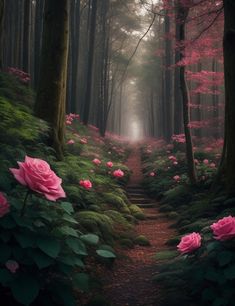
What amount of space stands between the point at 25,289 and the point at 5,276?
0.17 m

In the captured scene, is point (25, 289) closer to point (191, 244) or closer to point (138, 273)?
point (191, 244)

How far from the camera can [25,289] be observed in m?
2.52

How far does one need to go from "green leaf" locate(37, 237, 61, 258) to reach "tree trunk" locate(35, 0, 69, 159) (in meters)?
5.41

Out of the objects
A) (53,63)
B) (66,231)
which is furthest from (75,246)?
(53,63)

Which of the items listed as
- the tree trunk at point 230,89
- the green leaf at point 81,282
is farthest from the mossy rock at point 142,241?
the green leaf at point 81,282

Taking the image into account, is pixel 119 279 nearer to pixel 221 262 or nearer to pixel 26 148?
Result: pixel 221 262

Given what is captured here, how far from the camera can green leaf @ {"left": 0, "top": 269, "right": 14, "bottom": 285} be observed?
2462 millimetres

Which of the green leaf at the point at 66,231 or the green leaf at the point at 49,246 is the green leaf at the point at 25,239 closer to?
the green leaf at the point at 49,246

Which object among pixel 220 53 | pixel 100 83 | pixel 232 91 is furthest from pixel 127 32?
pixel 232 91

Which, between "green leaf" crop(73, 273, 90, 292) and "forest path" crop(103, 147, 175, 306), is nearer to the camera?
"green leaf" crop(73, 273, 90, 292)

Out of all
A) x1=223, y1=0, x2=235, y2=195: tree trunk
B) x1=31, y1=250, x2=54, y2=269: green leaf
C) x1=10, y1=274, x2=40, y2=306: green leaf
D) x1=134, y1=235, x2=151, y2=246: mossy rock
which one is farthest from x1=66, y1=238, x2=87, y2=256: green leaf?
x1=223, y1=0, x2=235, y2=195: tree trunk

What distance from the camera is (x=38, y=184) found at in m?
2.66

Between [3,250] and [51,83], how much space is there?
6.09m

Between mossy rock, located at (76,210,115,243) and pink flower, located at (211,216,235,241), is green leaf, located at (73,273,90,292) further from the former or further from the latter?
mossy rock, located at (76,210,115,243)
